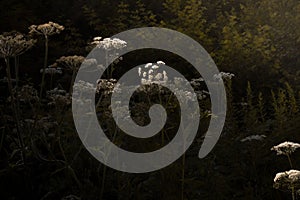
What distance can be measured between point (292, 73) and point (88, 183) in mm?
3661

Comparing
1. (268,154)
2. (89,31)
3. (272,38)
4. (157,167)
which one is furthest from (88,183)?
(89,31)

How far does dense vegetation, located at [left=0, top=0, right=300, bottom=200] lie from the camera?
380 centimetres

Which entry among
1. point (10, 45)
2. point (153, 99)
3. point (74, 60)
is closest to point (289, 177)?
point (74, 60)

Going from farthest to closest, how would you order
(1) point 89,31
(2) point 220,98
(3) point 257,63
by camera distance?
(1) point 89,31, (3) point 257,63, (2) point 220,98

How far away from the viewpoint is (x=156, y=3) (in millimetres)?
8258

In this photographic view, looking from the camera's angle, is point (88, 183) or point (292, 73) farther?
point (292, 73)

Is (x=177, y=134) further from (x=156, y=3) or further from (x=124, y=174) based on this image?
(x=156, y=3)

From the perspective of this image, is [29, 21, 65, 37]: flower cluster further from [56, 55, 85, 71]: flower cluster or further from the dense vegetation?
[56, 55, 85, 71]: flower cluster

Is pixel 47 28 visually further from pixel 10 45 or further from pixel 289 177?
pixel 289 177

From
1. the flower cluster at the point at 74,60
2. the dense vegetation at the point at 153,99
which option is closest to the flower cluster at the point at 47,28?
the dense vegetation at the point at 153,99

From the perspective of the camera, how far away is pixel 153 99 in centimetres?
584

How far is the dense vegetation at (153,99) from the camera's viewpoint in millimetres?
3803

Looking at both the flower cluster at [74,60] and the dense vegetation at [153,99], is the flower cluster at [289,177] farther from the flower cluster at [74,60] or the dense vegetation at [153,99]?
the flower cluster at [74,60]

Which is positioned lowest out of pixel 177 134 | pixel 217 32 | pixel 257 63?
pixel 177 134
